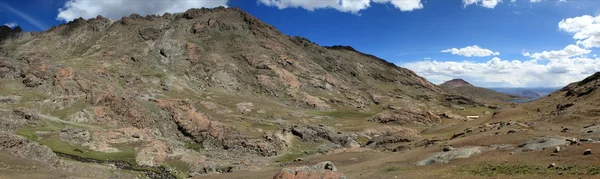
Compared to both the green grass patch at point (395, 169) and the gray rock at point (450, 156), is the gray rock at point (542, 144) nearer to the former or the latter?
the gray rock at point (450, 156)

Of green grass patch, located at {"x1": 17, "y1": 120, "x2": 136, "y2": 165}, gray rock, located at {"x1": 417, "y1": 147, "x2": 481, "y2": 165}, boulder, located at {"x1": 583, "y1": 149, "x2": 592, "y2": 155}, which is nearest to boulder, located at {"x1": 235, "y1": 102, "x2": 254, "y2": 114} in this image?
green grass patch, located at {"x1": 17, "y1": 120, "x2": 136, "y2": 165}

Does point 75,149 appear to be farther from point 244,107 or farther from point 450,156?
point 244,107

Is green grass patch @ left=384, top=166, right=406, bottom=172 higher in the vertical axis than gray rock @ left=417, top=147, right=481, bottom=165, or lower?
lower

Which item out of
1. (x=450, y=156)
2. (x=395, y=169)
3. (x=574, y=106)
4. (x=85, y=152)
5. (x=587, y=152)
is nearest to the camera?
(x=587, y=152)

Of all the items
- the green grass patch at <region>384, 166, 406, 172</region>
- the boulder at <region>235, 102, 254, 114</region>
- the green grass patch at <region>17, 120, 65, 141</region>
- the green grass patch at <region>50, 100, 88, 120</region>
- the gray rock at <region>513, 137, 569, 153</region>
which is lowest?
the green grass patch at <region>384, 166, 406, 172</region>

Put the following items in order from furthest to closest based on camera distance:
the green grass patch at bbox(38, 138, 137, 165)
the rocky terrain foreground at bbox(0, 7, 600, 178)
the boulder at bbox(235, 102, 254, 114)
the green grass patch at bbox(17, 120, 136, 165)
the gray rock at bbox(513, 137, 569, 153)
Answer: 1. the boulder at bbox(235, 102, 254, 114)
2. the green grass patch at bbox(17, 120, 136, 165)
3. the green grass patch at bbox(38, 138, 137, 165)
4. the gray rock at bbox(513, 137, 569, 153)
5. the rocky terrain foreground at bbox(0, 7, 600, 178)

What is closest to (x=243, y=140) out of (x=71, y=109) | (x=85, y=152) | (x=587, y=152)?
(x=85, y=152)

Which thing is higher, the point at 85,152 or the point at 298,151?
the point at 85,152

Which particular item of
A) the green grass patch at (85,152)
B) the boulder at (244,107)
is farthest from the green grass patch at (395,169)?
the boulder at (244,107)

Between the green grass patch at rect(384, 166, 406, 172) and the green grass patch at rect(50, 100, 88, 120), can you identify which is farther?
the green grass patch at rect(50, 100, 88, 120)

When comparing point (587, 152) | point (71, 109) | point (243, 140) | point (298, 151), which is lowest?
point (298, 151)

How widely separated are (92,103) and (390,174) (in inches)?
3227

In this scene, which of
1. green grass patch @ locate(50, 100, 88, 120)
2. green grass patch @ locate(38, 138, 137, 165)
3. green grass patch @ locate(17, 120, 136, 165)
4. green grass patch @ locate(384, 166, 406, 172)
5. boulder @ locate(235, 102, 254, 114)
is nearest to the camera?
green grass patch @ locate(384, 166, 406, 172)

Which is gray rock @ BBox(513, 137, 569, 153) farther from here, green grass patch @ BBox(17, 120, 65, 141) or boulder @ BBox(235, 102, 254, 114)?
boulder @ BBox(235, 102, 254, 114)
